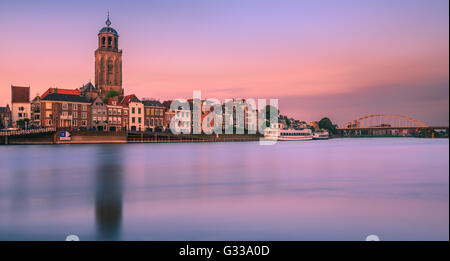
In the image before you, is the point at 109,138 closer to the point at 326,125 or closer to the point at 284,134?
the point at 284,134

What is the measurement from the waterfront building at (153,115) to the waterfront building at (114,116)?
5549 mm

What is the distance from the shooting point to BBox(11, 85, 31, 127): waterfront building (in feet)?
248

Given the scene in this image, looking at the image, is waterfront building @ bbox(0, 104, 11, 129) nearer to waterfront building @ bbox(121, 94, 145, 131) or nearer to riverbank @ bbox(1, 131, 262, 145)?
riverbank @ bbox(1, 131, 262, 145)

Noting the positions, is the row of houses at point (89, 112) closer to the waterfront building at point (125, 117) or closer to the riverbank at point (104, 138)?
the waterfront building at point (125, 117)

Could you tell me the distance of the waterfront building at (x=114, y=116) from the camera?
73.6m

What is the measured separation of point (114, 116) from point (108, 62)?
33239 mm

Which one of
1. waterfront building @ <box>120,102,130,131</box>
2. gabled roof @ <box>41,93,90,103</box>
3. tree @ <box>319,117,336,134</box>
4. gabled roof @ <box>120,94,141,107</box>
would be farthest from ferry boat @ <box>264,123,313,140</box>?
gabled roof @ <box>41,93,90,103</box>

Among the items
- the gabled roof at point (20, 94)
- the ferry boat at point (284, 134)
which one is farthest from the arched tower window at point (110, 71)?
the ferry boat at point (284, 134)

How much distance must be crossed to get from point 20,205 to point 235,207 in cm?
760

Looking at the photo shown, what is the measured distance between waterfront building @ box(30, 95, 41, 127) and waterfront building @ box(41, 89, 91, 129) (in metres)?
2.51

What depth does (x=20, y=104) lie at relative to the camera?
76.1 metres
